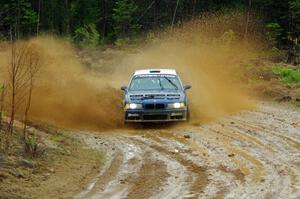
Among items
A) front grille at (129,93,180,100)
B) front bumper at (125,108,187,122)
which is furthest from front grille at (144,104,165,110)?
front grille at (129,93,180,100)

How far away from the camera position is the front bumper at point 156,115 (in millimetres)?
15148

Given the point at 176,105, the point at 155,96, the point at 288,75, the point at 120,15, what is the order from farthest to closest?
the point at 120,15 → the point at 288,75 → the point at 155,96 → the point at 176,105

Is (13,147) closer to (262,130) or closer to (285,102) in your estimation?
(262,130)

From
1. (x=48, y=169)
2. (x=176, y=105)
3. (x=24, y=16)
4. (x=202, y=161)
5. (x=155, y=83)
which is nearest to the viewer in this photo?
(x=48, y=169)

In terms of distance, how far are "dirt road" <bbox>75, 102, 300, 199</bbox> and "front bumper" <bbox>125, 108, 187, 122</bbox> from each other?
13.1 inches

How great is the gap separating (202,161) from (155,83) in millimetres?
6507

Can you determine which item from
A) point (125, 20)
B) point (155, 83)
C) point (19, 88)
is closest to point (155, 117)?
point (155, 83)

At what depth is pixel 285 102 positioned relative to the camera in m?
21.1

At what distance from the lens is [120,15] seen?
55.0m

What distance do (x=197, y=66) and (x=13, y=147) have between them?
19884mm

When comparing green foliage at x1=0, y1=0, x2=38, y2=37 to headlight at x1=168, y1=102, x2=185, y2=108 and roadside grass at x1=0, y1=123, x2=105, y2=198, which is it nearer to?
headlight at x1=168, y1=102, x2=185, y2=108

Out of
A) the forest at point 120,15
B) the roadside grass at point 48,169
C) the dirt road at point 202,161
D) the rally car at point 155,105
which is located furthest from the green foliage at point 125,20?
the roadside grass at point 48,169

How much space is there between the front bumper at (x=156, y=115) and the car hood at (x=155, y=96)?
0.35m

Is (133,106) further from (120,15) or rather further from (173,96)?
(120,15)
